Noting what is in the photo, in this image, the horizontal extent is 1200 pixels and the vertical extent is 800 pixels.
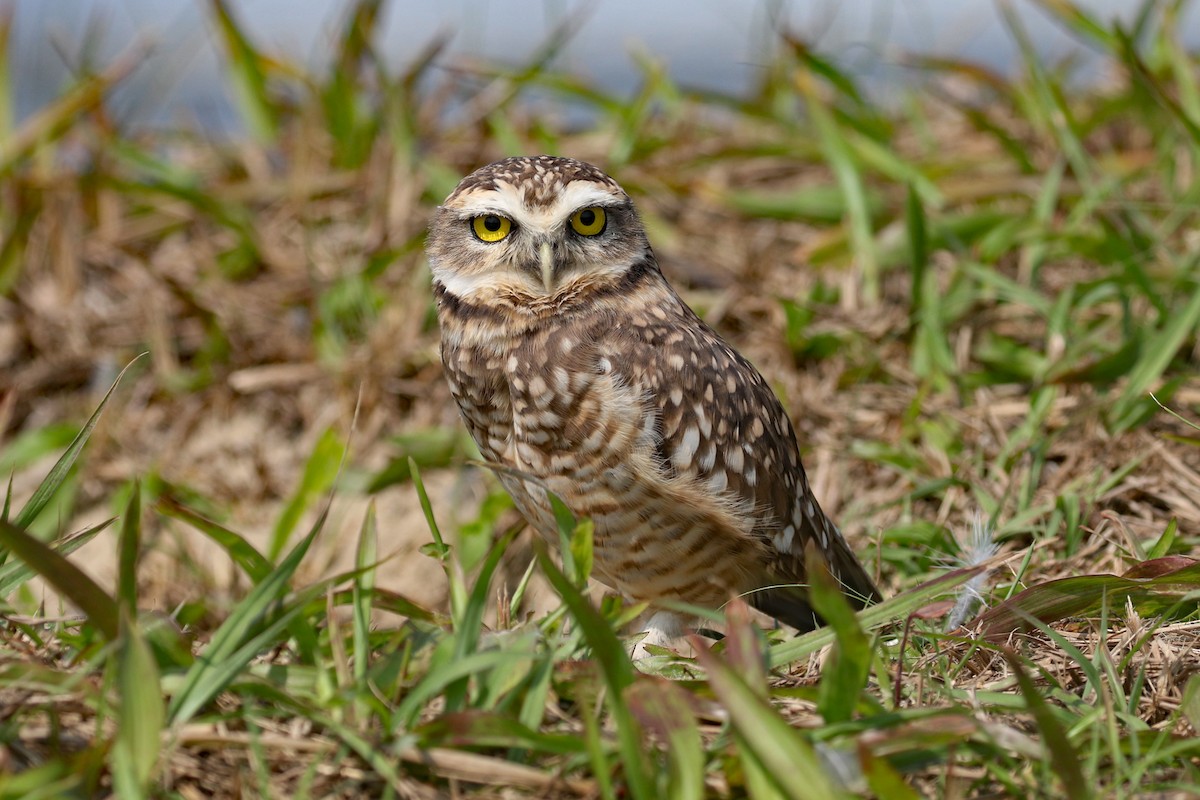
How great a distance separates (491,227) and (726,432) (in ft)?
2.56

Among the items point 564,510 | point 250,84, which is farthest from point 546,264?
point 250,84

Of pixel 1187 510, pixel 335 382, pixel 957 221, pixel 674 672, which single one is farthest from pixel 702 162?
pixel 674 672

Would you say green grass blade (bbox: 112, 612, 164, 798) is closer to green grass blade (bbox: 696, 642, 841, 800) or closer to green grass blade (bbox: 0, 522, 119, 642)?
green grass blade (bbox: 0, 522, 119, 642)

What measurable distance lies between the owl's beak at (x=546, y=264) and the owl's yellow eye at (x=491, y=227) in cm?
11

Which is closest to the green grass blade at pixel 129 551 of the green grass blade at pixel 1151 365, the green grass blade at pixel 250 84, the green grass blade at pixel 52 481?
the green grass blade at pixel 52 481

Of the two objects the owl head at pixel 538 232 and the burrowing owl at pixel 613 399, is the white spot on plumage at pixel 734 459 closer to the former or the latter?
the burrowing owl at pixel 613 399

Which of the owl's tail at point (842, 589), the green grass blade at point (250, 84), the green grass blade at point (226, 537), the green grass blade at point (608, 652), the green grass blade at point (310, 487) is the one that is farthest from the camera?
the green grass blade at point (250, 84)

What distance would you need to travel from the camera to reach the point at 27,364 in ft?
15.5

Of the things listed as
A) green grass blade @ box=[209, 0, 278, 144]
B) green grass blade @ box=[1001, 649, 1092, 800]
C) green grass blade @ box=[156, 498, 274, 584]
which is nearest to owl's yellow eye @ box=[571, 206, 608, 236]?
green grass blade @ box=[156, 498, 274, 584]

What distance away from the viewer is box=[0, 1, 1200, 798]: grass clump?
1724 mm

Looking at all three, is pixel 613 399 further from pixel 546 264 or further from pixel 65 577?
pixel 65 577

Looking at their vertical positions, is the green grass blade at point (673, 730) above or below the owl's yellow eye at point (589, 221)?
below

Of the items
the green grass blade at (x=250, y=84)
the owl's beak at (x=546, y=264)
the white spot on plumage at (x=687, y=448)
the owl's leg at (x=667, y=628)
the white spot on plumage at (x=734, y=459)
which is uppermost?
the green grass blade at (x=250, y=84)

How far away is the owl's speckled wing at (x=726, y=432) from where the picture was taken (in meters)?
2.65
